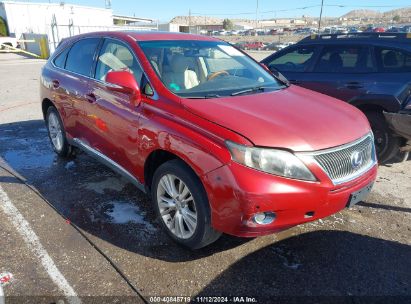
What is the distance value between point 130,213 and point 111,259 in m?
0.78

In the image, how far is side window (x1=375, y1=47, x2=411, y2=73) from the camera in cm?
477

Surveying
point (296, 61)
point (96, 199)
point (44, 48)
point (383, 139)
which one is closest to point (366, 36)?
point (296, 61)

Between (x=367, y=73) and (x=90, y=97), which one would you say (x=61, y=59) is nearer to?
(x=90, y=97)

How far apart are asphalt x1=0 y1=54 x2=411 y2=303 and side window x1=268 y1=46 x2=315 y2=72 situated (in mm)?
2368

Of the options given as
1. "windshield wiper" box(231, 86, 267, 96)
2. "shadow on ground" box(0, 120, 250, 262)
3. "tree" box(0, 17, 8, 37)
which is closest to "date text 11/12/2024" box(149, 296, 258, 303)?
"shadow on ground" box(0, 120, 250, 262)

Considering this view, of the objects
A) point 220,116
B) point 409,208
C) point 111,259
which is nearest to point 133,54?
point 220,116

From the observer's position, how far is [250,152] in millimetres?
2461

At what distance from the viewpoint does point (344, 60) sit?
17.5 ft

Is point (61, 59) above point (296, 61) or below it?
above

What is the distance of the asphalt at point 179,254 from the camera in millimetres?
2619

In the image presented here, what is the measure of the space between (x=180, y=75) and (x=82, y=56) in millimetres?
1695

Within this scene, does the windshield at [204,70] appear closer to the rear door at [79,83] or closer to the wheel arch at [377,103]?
the rear door at [79,83]

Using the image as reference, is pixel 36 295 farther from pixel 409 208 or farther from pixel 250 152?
pixel 409 208

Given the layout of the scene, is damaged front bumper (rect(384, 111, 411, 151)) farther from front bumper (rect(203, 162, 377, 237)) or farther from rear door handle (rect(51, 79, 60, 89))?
rear door handle (rect(51, 79, 60, 89))
